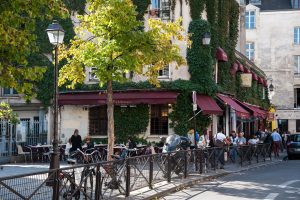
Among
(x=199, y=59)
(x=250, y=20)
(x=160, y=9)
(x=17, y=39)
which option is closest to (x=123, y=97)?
(x=199, y=59)

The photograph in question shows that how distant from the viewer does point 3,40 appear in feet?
24.4

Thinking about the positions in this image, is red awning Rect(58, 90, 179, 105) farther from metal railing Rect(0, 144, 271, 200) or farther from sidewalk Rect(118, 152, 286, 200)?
metal railing Rect(0, 144, 271, 200)

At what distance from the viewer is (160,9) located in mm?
26922

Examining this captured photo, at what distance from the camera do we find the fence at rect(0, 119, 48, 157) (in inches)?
950

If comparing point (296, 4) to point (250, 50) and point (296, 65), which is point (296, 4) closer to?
point (296, 65)

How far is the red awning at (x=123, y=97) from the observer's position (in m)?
25.2

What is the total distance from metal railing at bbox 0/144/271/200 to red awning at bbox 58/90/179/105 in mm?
5682

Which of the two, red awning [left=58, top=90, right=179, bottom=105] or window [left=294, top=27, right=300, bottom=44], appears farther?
window [left=294, top=27, right=300, bottom=44]

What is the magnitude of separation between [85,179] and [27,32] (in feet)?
12.5

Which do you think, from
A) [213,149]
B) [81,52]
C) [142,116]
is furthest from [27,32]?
[142,116]

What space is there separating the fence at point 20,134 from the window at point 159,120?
5.76m

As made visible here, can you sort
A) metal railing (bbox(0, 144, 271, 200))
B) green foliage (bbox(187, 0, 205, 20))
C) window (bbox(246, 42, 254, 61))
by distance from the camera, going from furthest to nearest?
1. window (bbox(246, 42, 254, 61))
2. green foliage (bbox(187, 0, 205, 20))
3. metal railing (bbox(0, 144, 271, 200))

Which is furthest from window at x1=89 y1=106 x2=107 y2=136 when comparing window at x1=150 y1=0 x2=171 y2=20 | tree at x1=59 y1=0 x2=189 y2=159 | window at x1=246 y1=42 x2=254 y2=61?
window at x1=246 y1=42 x2=254 y2=61

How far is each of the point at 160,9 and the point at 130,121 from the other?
6.21m
